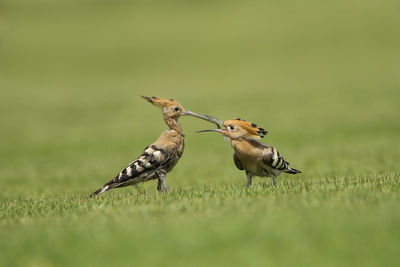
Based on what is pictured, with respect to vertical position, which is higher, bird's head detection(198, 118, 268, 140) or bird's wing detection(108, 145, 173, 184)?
bird's head detection(198, 118, 268, 140)

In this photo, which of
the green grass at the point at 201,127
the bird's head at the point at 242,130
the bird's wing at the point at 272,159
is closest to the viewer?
the green grass at the point at 201,127

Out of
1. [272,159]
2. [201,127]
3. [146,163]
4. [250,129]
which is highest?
[201,127]

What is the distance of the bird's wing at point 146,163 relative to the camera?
969cm

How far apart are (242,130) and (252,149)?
354 millimetres

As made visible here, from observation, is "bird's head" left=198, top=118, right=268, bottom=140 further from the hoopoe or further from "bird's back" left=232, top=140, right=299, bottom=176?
the hoopoe

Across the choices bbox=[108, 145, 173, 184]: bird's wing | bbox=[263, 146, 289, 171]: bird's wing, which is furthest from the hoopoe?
bbox=[263, 146, 289, 171]: bird's wing

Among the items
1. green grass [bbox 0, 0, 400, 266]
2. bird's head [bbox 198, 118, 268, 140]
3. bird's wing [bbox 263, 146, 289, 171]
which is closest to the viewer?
green grass [bbox 0, 0, 400, 266]

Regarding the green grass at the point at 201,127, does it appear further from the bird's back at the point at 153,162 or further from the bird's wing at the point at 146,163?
the bird's wing at the point at 146,163

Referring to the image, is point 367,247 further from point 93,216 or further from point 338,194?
point 93,216

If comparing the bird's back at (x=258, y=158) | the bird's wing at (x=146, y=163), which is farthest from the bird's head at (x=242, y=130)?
the bird's wing at (x=146, y=163)

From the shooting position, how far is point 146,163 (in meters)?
9.79

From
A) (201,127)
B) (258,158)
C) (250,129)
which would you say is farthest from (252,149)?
(201,127)

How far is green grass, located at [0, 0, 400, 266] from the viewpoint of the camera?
632 centimetres

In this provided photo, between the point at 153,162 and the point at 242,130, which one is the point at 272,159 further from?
the point at 153,162
